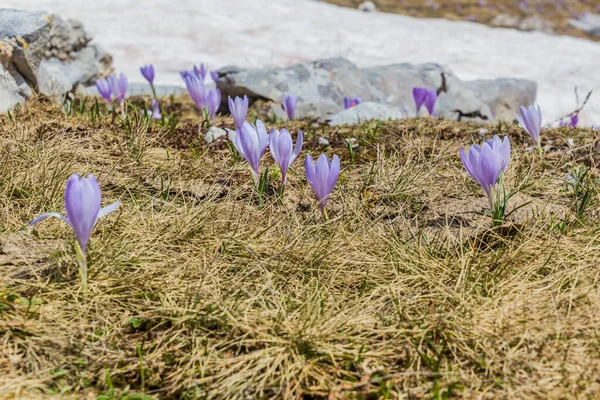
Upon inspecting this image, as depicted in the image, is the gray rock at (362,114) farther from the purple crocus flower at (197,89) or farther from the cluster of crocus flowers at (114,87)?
the cluster of crocus flowers at (114,87)

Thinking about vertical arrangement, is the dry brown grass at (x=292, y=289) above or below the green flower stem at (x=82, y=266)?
below

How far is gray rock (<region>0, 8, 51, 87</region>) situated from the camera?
3740 millimetres

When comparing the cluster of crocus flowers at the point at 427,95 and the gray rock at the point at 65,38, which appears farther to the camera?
the gray rock at the point at 65,38

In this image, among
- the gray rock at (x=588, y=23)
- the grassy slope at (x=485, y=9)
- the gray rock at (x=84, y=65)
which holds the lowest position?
the gray rock at (x=588, y=23)

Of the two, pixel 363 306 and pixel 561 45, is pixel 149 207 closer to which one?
pixel 363 306

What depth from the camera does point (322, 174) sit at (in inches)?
88.4

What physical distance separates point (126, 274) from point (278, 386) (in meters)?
0.68

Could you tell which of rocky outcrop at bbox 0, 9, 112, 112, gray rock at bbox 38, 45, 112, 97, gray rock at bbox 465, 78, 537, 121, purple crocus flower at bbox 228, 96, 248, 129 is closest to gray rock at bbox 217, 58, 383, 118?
gray rock at bbox 38, 45, 112, 97

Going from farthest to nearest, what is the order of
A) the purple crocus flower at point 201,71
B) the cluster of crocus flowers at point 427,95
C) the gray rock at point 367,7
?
the gray rock at point 367,7 < the purple crocus flower at point 201,71 < the cluster of crocus flowers at point 427,95

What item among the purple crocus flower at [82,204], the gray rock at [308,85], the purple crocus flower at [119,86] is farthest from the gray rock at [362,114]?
the purple crocus flower at [82,204]

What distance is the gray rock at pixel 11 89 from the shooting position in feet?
12.0

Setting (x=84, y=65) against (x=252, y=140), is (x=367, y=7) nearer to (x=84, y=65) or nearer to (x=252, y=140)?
(x=84, y=65)

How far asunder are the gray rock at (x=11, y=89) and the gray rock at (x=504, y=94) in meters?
5.14

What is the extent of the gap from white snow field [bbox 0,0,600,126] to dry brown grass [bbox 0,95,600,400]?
638 cm
